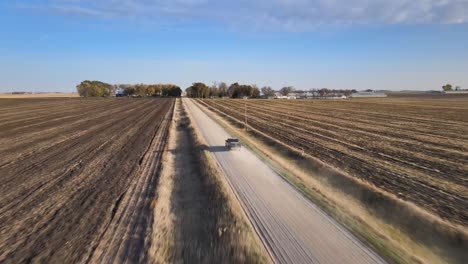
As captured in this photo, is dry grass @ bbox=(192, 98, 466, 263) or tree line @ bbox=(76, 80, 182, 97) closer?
dry grass @ bbox=(192, 98, 466, 263)

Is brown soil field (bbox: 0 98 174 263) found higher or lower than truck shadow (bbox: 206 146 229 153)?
higher

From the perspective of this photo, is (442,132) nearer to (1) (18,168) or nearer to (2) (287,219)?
(2) (287,219)

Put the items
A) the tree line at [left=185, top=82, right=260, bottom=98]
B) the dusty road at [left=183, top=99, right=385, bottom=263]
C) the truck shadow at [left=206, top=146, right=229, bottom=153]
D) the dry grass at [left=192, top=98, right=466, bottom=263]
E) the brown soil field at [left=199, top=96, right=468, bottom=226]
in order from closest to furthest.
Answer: the dusty road at [left=183, top=99, right=385, bottom=263] < the dry grass at [left=192, top=98, right=466, bottom=263] < the brown soil field at [left=199, top=96, right=468, bottom=226] < the truck shadow at [left=206, top=146, right=229, bottom=153] < the tree line at [left=185, top=82, right=260, bottom=98]

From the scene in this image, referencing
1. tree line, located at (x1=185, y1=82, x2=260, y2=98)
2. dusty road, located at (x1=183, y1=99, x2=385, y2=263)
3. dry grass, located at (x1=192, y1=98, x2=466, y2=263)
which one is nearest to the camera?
dusty road, located at (x1=183, y1=99, x2=385, y2=263)

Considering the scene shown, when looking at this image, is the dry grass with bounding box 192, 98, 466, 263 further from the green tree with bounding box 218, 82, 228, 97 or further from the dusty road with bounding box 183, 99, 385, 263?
the green tree with bounding box 218, 82, 228, 97

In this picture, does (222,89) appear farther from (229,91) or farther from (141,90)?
(141,90)

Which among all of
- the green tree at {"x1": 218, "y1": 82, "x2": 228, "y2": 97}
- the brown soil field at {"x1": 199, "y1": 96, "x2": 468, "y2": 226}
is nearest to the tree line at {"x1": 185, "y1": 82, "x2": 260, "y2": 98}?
the green tree at {"x1": 218, "y1": 82, "x2": 228, "y2": 97}

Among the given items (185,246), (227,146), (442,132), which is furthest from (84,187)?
(442,132)
